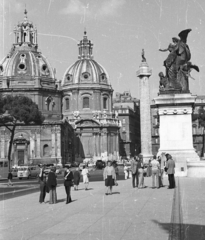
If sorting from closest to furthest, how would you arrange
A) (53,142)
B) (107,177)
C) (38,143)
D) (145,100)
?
(107,177) < (145,100) < (53,142) < (38,143)

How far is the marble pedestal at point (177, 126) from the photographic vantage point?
24.4 m

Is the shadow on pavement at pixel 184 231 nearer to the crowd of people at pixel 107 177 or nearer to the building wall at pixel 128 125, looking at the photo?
the crowd of people at pixel 107 177

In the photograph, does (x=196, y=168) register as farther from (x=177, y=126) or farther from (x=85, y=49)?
(x=85, y=49)

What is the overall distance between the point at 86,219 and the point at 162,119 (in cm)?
1347

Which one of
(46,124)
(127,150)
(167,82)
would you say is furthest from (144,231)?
(127,150)

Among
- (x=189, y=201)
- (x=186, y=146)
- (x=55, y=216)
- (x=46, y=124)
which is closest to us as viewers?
(x=55, y=216)

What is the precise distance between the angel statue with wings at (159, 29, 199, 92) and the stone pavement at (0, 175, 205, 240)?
9733 millimetres

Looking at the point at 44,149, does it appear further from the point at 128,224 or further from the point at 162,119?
the point at 128,224

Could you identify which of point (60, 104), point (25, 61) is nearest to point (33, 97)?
point (25, 61)

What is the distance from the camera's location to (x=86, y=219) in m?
11.9

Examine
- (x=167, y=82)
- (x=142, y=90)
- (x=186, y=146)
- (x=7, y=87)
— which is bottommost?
(x=186, y=146)

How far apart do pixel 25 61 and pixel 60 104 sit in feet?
43.2

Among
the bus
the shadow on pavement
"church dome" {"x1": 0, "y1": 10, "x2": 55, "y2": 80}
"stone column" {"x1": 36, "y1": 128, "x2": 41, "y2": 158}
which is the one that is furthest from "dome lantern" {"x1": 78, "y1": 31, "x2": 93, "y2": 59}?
the shadow on pavement

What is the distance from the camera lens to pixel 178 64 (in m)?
26.0
